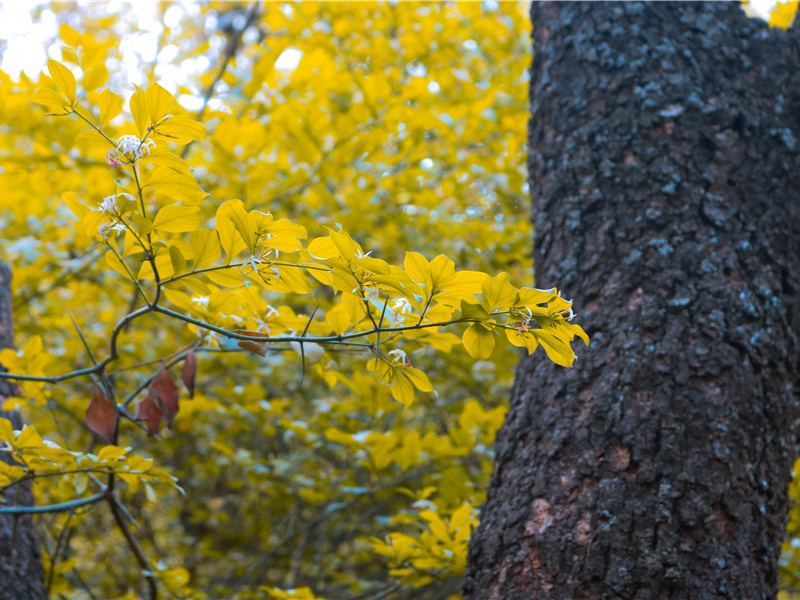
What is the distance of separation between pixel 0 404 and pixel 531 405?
1.38 meters

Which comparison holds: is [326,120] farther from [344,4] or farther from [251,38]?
[251,38]

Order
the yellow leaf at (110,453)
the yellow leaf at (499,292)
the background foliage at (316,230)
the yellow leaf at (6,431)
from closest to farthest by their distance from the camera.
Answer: the yellow leaf at (499,292) → the yellow leaf at (6,431) → the yellow leaf at (110,453) → the background foliage at (316,230)

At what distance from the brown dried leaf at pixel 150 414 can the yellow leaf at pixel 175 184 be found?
0.57 m

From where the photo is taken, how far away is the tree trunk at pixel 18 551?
1.65 m

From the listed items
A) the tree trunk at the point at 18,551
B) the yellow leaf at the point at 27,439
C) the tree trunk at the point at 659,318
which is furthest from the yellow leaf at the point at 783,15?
the tree trunk at the point at 18,551

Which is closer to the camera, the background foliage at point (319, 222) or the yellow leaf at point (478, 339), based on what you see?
the yellow leaf at point (478, 339)

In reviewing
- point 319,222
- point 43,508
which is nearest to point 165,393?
point 43,508

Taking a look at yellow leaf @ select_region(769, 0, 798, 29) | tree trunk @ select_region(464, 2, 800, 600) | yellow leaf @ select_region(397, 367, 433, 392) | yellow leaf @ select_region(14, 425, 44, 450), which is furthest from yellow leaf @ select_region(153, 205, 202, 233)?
yellow leaf @ select_region(769, 0, 798, 29)

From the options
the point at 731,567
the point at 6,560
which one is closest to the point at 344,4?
the point at 6,560

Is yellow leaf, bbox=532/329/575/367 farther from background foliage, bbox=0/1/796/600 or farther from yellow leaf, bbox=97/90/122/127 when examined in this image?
background foliage, bbox=0/1/796/600

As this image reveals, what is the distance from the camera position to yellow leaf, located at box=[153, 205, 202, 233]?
40.6 inches

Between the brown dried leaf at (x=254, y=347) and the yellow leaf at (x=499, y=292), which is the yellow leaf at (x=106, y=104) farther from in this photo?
the yellow leaf at (x=499, y=292)

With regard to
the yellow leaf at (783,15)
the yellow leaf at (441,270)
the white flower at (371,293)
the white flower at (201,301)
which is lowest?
the yellow leaf at (441,270)

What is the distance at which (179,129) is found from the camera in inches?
39.2
